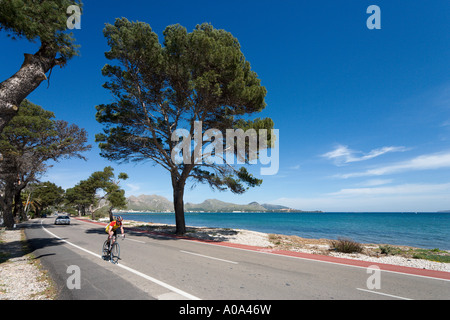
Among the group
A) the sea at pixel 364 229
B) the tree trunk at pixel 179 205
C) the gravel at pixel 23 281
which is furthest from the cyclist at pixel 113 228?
the sea at pixel 364 229

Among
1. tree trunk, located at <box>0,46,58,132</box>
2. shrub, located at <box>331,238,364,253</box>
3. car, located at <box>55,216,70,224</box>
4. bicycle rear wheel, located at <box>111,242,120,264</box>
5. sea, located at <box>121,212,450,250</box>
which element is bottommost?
sea, located at <box>121,212,450,250</box>

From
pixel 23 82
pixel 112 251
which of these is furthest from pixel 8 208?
pixel 23 82

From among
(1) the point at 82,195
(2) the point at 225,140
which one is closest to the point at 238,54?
(2) the point at 225,140

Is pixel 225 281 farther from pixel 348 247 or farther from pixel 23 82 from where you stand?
pixel 348 247

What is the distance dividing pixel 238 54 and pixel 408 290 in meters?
14.9

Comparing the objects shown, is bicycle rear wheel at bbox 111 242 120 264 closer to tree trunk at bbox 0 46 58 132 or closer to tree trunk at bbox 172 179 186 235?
tree trunk at bbox 0 46 58 132

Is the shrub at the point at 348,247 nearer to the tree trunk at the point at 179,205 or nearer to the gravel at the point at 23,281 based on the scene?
the tree trunk at the point at 179,205

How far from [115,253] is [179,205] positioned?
9855 mm

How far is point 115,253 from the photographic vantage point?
29.8ft

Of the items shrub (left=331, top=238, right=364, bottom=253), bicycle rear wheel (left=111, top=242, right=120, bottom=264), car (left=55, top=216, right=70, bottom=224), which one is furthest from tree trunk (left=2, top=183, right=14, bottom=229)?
shrub (left=331, top=238, right=364, bottom=253)

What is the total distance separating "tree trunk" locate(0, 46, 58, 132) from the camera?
6.68 meters

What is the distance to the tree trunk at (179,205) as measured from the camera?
18594 millimetres

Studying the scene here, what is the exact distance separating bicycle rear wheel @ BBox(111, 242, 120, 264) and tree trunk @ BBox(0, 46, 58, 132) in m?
5.41
